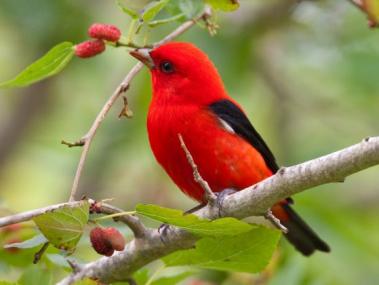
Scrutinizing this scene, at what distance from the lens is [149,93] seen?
860 cm

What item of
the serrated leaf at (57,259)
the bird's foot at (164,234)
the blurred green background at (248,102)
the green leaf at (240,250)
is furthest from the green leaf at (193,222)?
the blurred green background at (248,102)

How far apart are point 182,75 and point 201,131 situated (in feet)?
2.04

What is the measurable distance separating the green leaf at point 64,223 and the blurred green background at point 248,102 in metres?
3.53

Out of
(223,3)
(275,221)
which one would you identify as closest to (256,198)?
(275,221)

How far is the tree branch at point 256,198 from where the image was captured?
3.67m

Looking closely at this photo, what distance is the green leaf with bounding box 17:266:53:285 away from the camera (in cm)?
405

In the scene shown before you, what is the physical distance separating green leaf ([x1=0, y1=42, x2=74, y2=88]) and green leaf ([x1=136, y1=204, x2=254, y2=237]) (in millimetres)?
877

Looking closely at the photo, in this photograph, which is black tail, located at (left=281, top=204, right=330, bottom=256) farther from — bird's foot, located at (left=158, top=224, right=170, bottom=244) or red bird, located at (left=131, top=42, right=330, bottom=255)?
bird's foot, located at (left=158, top=224, right=170, bottom=244)

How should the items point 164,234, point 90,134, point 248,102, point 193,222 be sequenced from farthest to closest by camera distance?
point 248,102 → point 164,234 → point 90,134 → point 193,222

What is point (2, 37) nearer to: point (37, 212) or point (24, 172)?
point (24, 172)

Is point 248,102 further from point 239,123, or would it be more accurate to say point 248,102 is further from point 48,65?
point 48,65

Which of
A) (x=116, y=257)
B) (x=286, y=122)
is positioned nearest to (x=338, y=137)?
(x=286, y=122)

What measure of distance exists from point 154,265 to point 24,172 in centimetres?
315

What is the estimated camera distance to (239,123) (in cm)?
609
